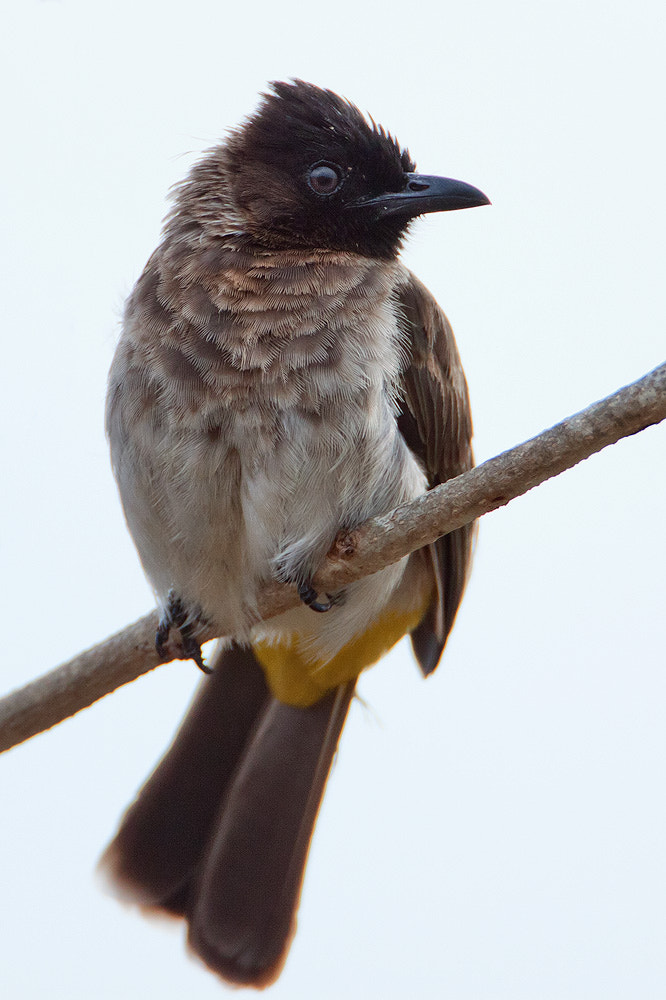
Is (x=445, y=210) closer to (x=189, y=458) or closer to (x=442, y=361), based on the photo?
(x=442, y=361)

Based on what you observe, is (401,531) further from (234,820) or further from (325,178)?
(234,820)

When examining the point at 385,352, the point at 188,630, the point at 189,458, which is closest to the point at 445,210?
the point at 385,352

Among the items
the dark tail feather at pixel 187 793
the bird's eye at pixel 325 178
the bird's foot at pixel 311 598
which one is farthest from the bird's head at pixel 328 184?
the dark tail feather at pixel 187 793

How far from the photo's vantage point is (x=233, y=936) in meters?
3.42

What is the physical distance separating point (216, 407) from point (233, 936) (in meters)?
1.74

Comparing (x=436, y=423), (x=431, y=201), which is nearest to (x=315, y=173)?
(x=431, y=201)

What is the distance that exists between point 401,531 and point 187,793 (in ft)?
5.22

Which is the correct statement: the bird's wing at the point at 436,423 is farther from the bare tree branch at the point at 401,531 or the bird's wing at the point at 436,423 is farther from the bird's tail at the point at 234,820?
the bare tree branch at the point at 401,531

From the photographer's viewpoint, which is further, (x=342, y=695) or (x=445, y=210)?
(x=342, y=695)

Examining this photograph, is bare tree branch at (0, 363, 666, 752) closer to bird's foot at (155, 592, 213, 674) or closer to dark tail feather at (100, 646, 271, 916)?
bird's foot at (155, 592, 213, 674)

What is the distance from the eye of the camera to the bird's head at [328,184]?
10.5 feet

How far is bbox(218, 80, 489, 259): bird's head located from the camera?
126 inches

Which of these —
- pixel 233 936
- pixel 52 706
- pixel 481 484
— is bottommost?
pixel 233 936

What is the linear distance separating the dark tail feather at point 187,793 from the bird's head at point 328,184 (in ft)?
4.50
